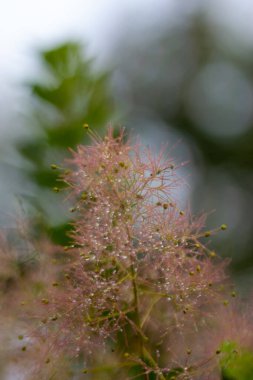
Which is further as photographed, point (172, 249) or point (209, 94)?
point (209, 94)

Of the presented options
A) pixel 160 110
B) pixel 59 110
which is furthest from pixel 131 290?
pixel 160 110

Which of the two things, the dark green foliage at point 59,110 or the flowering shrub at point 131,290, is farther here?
the dark green foliage at point 59,110

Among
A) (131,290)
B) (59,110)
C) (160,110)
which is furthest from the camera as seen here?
(160,110)

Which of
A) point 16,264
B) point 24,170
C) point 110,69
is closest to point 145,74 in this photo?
point 110,69

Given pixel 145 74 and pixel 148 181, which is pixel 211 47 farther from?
pixel 148 181

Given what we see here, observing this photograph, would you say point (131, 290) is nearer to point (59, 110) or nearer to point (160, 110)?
point (59, 110)
